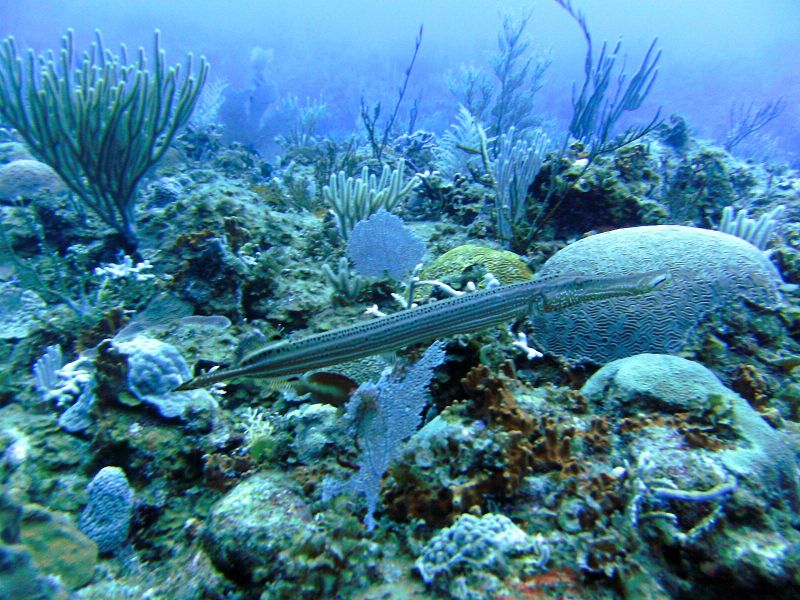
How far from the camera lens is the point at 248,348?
9.39 feet

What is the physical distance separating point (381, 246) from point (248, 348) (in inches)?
97.4

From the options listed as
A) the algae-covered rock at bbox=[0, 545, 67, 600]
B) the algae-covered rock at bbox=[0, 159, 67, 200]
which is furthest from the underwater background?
the algae-covered rock at bbox=[0, 159, 67, 200]

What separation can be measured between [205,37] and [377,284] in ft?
349

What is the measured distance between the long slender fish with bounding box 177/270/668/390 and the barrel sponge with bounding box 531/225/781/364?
0.50 m

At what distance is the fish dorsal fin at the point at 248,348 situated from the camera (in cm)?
281

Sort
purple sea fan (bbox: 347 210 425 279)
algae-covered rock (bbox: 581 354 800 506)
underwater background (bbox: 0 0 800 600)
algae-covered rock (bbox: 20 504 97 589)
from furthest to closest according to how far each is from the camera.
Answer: purple sea fan (bbox: 347 210 425 279), algae-covered rock (bbox: 20 504 97 589), algae-covered rock (bbox: 581 354 800 506), underwater background (bbox: 0 0 800 600)

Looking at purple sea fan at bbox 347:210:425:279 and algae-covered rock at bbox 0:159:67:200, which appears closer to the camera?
purple sea fan at bbox 347:210:425:279

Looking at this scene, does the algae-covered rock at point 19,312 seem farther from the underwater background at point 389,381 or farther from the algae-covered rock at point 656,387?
the algae-covered rock at point 656,387

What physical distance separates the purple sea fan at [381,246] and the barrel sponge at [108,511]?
3.02m

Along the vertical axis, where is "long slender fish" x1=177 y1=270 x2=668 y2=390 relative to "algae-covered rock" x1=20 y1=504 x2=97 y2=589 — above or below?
above

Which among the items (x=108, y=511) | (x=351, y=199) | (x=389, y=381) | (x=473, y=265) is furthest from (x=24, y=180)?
(x=389, y=381)

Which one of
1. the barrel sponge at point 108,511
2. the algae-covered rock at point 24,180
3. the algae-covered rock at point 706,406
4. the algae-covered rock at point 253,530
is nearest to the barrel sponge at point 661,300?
the algae-covered rock at point 706,406

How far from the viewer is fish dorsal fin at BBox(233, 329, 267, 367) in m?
2.81

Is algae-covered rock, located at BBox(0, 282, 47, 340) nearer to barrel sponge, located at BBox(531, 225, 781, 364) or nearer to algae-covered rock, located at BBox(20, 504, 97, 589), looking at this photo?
algae-covered rock, located at BBox(20, 504, 97, 589)
